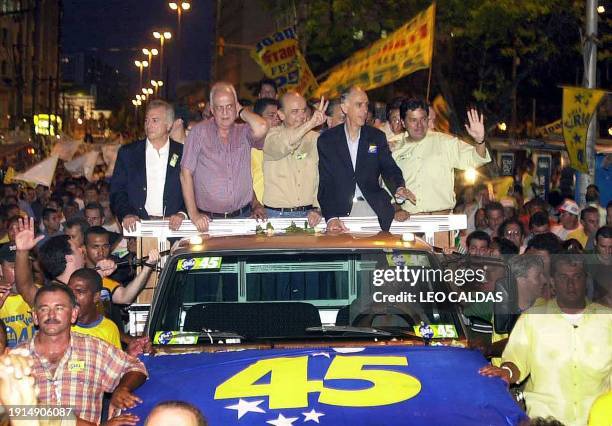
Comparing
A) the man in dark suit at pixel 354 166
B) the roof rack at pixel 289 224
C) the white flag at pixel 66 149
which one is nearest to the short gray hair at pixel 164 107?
the man in dark suit at pixel 354 166

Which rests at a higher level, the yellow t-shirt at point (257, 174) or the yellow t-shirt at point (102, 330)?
the yellow t-shirt at point (257, 174)

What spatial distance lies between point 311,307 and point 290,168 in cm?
277

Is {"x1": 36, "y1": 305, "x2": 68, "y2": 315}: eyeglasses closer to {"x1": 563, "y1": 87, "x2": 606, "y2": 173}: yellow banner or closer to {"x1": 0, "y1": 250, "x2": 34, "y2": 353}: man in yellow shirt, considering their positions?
{"x1": 0, "y1": 250, "x2": 34, "y2": 353}: man in yellow shirt

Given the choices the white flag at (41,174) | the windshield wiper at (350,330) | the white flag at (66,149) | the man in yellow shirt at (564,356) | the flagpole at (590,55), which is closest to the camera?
the windshield wiper at (350,330)

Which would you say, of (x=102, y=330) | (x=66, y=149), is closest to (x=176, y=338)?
(x=102, y=330)

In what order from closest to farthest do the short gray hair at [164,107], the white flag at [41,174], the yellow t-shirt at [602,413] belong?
the yellow t-shirt at [602,413] → the short gray hair at [164,107] → the white flag at [41,174]

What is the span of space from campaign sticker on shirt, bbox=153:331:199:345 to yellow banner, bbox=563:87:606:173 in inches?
487

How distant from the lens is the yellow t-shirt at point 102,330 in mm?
7172

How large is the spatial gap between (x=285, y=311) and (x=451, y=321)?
35.0 inches

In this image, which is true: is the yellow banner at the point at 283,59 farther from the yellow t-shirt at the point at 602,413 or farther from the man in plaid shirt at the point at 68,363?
the yellow t-shirt at the point at 602,413

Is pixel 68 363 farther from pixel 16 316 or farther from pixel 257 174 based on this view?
pixel 257 174

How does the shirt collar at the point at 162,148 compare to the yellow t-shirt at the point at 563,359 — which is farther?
the shirt collar at the point at 162,148

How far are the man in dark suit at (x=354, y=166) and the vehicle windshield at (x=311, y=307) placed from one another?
1808 mm

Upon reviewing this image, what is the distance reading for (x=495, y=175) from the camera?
20.1 metres
